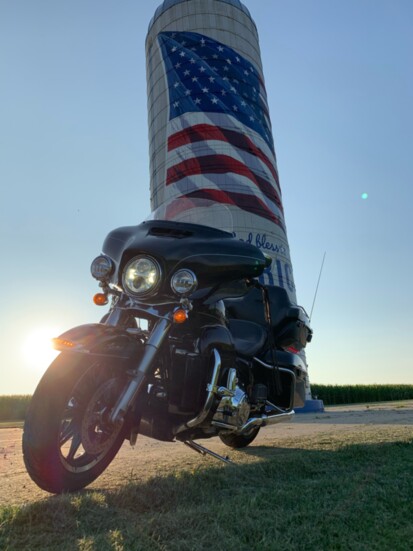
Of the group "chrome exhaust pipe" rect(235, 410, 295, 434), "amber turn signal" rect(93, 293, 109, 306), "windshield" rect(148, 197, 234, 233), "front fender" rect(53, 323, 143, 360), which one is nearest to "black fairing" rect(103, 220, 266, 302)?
"amber turn signal" rect(93, 293, 109, 306)

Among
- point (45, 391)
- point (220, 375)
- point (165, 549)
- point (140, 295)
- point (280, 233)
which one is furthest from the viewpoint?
point (280, 233)

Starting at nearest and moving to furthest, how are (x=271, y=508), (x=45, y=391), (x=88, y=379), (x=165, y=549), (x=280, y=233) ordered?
(x=165, y=549), (x=271, y=508), (x=45, y=391), (x=88, y=379), (x=280, y=233)

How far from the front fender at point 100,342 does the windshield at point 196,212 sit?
122 centimetres

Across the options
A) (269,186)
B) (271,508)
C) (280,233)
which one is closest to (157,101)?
(269,186)

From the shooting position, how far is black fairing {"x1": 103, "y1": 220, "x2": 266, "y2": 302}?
2625 mm

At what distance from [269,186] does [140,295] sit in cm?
1924

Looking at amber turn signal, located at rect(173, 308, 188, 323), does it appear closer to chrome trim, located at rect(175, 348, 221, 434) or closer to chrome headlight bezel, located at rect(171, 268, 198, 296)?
chrome headlight bezel, located at rect(171, 268, 198, 296)

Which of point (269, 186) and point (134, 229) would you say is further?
point (269, 186)

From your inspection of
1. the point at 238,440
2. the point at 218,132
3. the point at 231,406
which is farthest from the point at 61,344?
the point at 218,132

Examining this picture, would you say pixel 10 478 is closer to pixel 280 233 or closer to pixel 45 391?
pixel 45 391

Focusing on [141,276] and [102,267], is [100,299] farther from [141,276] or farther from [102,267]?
[141,276]

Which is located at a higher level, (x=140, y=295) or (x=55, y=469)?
(x=140, y=295)

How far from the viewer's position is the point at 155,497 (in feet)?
7.07

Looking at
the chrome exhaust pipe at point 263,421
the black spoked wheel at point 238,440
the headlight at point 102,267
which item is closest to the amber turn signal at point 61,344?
the headlight at point 102,267
